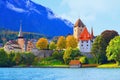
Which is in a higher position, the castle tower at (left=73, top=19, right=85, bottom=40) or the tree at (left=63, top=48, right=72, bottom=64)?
the castle tower at (left=73, top=19, right=85, bottom=40)

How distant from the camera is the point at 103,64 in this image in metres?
122

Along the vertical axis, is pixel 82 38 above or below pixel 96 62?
above

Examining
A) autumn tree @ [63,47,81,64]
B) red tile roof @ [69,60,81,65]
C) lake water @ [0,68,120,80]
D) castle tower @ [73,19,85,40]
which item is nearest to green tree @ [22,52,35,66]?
autumn tree @ [63,47,81,64]

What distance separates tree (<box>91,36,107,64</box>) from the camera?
124006 mm

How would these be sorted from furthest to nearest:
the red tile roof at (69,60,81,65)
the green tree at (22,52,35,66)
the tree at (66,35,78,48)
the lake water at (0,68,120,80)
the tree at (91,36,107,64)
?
1. the tree at (66,35,78,48)
2. the green tree at (22,52,35,66)
3. the tree at (91,36,107,64)
4. the red tile roof at (69,60,81,65)
5. the lake water at (0,68,120,80)

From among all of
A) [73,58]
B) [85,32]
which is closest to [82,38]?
[85,32]

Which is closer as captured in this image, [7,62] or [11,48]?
[7,62]

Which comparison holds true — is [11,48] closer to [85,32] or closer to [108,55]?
[85,32]

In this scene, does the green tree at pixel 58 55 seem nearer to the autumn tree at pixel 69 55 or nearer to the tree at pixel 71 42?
the autumn tree at pixel 69 55

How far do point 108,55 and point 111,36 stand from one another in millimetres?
15627

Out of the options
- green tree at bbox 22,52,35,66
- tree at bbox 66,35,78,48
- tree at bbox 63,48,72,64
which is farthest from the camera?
tree at bbox 66,35,78,48

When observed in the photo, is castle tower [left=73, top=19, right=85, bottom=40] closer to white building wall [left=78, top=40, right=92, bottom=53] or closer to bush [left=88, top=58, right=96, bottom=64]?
white building wall [left=78, top=40, right=92, bottom=53]

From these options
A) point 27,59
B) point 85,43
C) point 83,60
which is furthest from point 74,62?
point 85,43

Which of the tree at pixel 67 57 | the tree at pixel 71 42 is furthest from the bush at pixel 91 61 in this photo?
the tree at pixel 71 42
